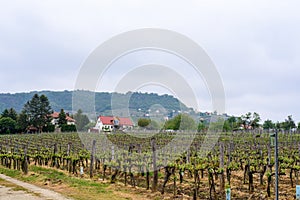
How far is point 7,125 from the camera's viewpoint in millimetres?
56375

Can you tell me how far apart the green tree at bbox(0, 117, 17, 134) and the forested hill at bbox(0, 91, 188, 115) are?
9440mm

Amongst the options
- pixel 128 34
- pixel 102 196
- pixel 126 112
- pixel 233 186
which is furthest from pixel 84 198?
pixel 126 112

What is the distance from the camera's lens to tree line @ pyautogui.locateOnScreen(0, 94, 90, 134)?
56.6 meters

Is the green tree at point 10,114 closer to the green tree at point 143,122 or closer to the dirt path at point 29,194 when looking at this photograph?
the green tree at point 143,122

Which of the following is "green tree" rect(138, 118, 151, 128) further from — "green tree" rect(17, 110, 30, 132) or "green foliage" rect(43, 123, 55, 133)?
"green tree" rect(17, 110, 30, 132)

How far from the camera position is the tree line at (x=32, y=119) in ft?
186

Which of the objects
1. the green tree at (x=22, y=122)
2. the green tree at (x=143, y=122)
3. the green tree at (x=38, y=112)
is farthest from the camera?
the green tree at (x=38, y=112)

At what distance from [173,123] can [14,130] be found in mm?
28584

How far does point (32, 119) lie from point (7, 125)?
174 inches

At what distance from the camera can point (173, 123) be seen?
42969 mm

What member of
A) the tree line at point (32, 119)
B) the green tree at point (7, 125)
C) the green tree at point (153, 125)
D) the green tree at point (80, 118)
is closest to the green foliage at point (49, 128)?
the tree line at point (32, 119)

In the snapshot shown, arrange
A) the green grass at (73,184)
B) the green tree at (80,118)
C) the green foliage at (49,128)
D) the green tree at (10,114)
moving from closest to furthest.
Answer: the green grass at (73,184) → the green tree at (80,118) → the green foliage at (49,128) → the green tree at (10,114)

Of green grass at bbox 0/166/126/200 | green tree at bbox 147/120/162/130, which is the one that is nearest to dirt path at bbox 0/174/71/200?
green grass at bbox 0/166/126/200

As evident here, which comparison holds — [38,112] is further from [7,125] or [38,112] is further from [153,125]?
[153,125]
